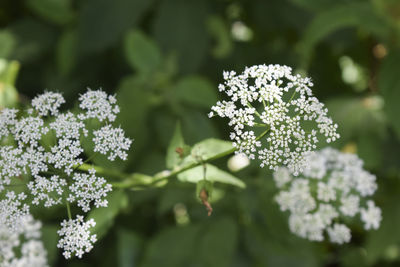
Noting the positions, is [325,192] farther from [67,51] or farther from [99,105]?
[67,51]

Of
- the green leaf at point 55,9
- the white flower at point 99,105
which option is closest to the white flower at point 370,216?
the white flower at point 99,105

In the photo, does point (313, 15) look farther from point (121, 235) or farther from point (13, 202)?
point (13, 202)

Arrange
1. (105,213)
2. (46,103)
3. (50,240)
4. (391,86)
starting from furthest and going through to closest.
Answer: (391,86) → (50,240) → (105,213) → (46,103)

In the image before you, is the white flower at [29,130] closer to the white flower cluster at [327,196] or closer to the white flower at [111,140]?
the white flower at [111,140]

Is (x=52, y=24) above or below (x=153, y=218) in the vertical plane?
above

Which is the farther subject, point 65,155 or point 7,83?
point 7,83

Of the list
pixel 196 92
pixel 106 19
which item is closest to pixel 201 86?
pixel 196 92

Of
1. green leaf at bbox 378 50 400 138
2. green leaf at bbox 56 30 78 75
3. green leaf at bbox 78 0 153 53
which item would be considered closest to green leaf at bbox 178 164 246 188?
green leaf at bbox 378 50 400 138

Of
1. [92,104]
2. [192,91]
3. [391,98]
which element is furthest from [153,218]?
[92,104]
